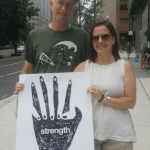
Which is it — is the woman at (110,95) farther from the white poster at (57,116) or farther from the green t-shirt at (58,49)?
the green t-shirt at (58,49)

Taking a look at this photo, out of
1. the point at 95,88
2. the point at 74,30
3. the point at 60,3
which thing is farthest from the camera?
the point at 74,30

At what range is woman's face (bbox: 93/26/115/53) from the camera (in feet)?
5.82

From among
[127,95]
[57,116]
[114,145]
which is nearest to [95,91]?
[127,95]

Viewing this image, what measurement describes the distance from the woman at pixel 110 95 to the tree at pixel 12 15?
27.3m

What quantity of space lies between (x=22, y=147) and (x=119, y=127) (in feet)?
2.58

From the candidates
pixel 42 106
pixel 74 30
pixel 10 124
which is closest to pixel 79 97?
pixel 42 106

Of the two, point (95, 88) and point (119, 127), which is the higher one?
point (95, 88)

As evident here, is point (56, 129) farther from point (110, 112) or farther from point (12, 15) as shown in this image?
point (12, 15)

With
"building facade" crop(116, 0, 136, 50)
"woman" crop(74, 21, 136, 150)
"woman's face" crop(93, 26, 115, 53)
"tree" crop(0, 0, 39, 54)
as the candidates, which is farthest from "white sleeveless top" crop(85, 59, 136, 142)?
"building facade" crop(116, 0, 136, 50)

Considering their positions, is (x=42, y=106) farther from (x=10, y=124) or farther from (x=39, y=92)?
(x=10, y=124)

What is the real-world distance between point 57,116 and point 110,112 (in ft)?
1.39

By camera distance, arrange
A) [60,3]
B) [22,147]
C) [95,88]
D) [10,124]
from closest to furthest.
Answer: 1. [95,88]
2. [22,147]
3. [60,3]
4. [10,124]

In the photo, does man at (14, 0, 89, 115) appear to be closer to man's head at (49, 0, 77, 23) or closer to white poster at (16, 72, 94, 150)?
man's head at (49, 0, 77, 23)

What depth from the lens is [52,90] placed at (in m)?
1.84
